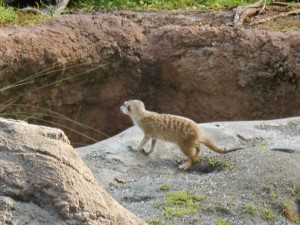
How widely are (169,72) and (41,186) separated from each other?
18.4 ft

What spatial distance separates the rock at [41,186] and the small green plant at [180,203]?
1850 millimetres

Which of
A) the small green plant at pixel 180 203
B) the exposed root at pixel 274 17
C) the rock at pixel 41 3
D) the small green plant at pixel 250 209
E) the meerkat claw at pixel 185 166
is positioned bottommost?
the meerkat claw at pixel 185 166

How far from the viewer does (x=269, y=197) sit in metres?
5.59

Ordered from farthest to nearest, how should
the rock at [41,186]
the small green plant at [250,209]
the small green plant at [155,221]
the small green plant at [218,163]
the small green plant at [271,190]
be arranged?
the small green plant at [218,163], the small green plant at [271,190], the small green plant at [250,209], the small green plant at [155,221], the rock at [41,186]

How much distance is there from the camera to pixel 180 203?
536 cm

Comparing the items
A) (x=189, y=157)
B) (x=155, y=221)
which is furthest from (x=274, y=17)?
(x=155, y=221)

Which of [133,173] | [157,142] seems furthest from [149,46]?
[133,173]

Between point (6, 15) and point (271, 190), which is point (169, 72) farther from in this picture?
point (271, 190)

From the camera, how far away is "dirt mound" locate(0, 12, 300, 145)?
831cm

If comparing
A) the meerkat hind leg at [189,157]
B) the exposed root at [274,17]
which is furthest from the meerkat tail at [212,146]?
the exposed root at [274,17]

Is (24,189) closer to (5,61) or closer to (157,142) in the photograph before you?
(157,142)

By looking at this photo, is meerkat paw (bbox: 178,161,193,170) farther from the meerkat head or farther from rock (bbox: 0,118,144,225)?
rock (bbox: 0,118,144,225)

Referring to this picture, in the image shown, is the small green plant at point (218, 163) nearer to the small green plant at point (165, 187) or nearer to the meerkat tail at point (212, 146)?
the meerkat tail at point (212, 146)

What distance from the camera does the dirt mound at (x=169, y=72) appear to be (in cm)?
831
